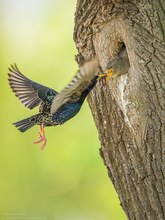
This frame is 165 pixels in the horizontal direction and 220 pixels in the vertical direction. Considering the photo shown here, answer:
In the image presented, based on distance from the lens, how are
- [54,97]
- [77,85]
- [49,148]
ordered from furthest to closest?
[49,148] → [54,97] → [77,85]

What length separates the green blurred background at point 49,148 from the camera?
10.8m

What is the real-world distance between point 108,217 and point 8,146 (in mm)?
2017

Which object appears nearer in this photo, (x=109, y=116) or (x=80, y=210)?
(x=109, y=116)

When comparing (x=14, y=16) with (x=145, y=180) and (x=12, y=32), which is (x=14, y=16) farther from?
(x=145, y=180)

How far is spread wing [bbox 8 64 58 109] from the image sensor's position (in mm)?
6438

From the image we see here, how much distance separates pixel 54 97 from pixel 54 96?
17 cm

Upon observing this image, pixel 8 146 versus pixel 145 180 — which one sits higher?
pixel 8 146

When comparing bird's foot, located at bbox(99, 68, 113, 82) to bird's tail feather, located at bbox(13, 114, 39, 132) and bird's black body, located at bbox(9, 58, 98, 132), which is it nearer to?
bird's black body, located at bbox(9, 58, 98, 132)

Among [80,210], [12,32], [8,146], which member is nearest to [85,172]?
[80,210]

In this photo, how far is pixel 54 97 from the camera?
19.8 feet

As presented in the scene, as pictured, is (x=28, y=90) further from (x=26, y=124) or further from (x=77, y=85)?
(x=77, y=85)

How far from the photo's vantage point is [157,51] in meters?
5.88

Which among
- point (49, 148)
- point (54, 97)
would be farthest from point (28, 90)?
point (49, 148)

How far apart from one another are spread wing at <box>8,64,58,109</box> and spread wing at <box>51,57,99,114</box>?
0.48 m
